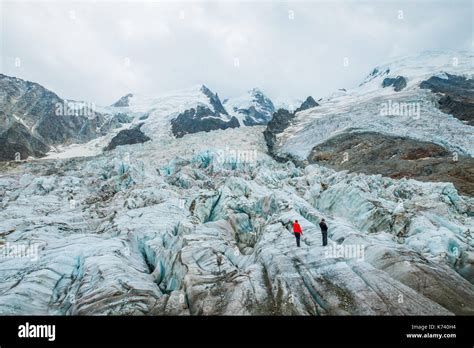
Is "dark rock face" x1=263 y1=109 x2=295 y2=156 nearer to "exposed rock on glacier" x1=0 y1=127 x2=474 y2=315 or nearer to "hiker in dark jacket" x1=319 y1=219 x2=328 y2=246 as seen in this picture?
"exposed rock on glacier" x1=0 y1=127 x2=474 y2=315

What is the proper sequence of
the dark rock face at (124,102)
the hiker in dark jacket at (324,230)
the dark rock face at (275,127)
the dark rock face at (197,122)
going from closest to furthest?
the hiker in dark jacket at (324,230)
the dark rock face at (275,127)
the dark rock face at (197,122)
the dark rock face at (124,102)

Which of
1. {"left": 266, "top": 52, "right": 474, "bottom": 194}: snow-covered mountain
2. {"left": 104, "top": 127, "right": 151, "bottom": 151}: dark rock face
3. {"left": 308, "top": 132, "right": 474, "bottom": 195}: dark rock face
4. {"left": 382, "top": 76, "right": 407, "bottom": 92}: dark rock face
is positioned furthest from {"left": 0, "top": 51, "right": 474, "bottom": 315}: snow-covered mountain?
{"left": 382, "top": 76, "right": 407, "bottom": 92}: dark rock face

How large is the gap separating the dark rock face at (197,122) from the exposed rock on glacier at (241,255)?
103 meters

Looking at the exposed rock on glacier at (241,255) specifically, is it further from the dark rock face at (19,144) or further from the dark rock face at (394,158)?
the dark rock face at (19,144)

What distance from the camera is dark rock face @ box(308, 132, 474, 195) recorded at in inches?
1272

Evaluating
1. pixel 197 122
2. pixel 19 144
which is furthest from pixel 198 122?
pixel 19 144

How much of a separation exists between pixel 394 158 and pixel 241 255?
35.4m

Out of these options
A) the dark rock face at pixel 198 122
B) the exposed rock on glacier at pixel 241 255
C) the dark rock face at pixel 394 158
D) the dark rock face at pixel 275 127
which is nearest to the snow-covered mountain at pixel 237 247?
the exposed rock on glacier at pixel 241 255

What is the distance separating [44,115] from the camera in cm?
13425

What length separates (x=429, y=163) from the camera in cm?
3644

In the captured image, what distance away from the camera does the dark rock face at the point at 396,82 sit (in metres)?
116
